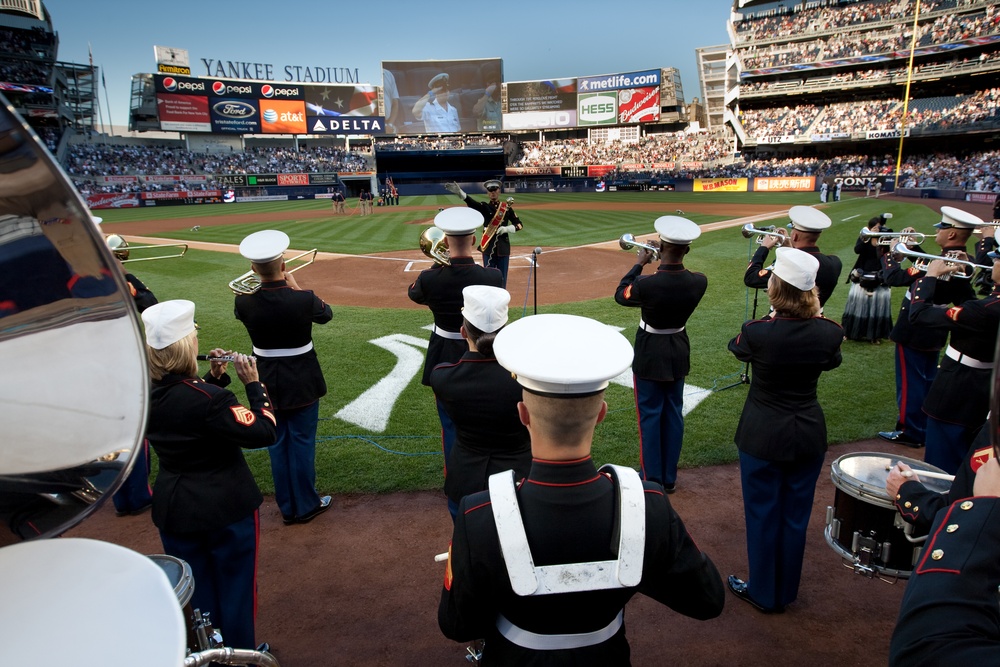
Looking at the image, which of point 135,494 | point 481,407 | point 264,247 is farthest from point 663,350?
point 135,494

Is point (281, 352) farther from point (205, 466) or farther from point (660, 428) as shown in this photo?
point (660, 428)

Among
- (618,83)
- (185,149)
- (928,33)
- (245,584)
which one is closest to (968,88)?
(928,33)

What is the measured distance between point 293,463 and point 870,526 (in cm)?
437

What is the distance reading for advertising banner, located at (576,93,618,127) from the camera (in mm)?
68375

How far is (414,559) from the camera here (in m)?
4.81

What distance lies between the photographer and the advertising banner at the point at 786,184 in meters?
41.8

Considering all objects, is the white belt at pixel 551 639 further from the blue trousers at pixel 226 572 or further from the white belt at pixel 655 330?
the white belt at pixel 655 330

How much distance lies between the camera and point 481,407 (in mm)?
3426

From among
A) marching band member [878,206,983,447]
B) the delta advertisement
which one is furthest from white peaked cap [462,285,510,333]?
the delta advertisement

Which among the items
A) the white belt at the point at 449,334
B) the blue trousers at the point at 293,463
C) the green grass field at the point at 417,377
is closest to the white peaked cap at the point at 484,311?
the white belt at the point at 449,334

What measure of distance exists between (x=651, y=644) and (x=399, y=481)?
292cm

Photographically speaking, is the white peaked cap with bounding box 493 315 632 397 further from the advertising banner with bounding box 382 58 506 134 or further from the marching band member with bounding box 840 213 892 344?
the advertising banner with bounding box 382 58 506 134

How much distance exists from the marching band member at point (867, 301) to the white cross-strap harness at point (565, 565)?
904 centimetres

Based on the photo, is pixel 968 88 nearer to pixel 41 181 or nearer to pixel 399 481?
pixel 399 481
